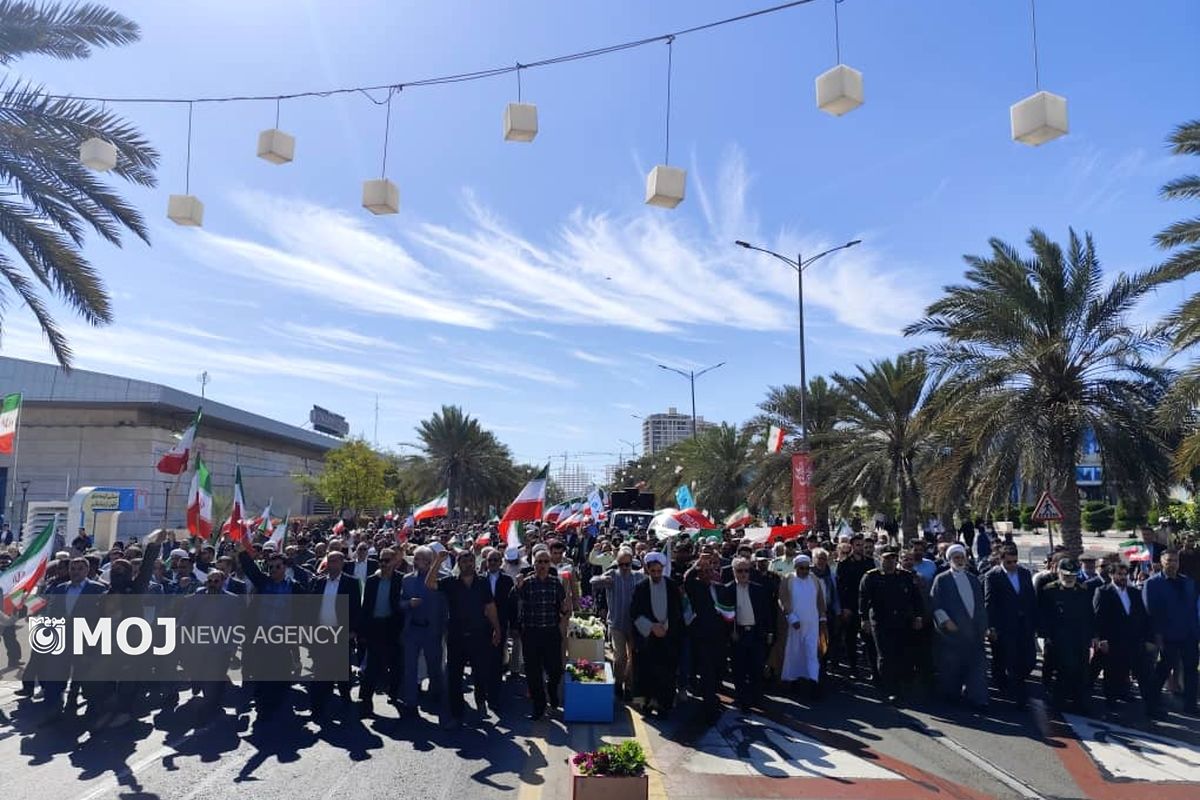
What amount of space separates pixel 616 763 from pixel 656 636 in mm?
3097

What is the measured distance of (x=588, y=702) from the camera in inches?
312

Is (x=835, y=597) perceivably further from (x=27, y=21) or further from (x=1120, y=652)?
(x=27, y=21)

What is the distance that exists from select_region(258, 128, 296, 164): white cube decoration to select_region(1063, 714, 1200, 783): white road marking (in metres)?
9.05

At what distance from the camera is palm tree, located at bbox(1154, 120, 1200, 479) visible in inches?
503

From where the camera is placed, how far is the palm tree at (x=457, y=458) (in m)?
46.2

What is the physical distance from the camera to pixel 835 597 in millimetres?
10328

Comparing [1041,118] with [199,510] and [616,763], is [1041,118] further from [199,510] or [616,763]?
[199,510]

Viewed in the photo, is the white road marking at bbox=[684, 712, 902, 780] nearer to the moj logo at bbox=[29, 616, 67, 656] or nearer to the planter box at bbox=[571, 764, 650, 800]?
the planter box at bbox=[571, 764, 650, 800]

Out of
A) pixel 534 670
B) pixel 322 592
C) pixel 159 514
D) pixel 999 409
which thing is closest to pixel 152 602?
pixel 322 592

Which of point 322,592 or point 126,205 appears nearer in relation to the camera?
point 322,592

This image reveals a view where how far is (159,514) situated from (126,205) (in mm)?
35011

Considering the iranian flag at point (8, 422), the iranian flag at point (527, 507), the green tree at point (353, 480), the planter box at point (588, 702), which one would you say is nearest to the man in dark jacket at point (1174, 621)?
the planter box at point (588, 702)

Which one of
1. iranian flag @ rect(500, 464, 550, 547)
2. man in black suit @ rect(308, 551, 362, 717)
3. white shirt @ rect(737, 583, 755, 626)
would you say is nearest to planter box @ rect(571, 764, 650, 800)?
white shirt @ rect(737, 583, 755, 626)
